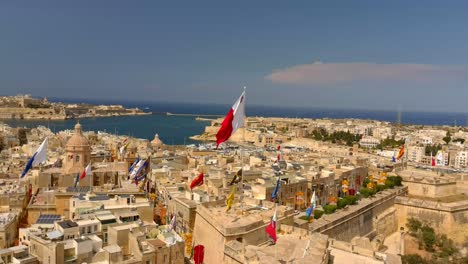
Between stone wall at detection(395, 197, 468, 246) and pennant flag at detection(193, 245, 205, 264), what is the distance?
19.1 metres

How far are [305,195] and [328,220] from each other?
469 centimetres

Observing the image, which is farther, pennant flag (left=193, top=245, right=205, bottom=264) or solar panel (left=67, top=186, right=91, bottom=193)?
solar panel (left=67, top=186, right=91, bottom=193)

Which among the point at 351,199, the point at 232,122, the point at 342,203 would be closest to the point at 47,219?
the point at 232,122

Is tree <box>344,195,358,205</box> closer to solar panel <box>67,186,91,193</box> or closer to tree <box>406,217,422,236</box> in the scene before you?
tree <box>406,217,422,236</box>

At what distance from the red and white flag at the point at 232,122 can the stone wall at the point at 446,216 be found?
66.4 feet

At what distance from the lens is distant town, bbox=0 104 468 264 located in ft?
46.0

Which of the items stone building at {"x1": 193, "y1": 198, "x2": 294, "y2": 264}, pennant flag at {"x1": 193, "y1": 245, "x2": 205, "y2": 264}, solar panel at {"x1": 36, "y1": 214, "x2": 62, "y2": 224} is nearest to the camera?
stone building at {"x1": 193, "y1": 198, "x2": 294, "y2": 264}

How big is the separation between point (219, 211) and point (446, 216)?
18511mm

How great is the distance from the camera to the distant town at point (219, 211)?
14031 millimetres

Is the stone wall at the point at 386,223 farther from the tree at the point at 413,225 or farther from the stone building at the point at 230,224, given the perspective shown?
the stone building at the point at 230,224

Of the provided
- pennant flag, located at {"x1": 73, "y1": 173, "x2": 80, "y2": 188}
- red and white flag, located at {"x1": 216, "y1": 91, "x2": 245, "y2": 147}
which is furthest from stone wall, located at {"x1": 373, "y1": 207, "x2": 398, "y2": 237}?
pennant flag, located at {"x1": 73, "y1": 173, "x2": 80, "y2": 188}

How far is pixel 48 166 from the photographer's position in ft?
91.8

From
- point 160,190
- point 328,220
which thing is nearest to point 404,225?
point 328,220

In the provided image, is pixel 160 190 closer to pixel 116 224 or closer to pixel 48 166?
pixel 48 166
